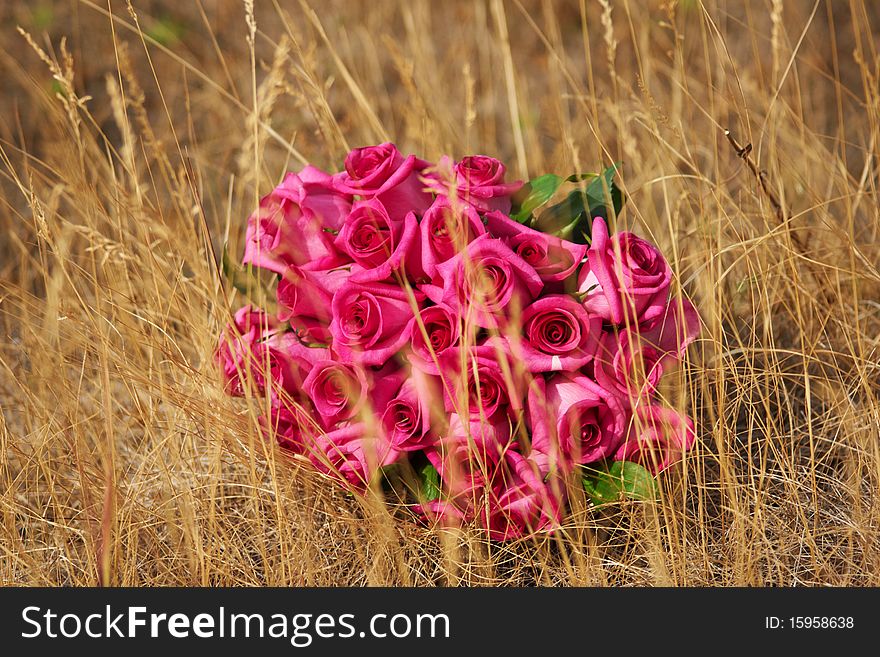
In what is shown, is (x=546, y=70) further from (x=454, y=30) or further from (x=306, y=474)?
(x=306, y=474)

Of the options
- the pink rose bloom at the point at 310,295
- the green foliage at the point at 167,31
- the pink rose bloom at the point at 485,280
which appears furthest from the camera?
the green foliage at the point at 167,31

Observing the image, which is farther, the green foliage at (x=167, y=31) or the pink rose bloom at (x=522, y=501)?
the green foliage at (x=167, y=31)

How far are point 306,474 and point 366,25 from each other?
2.42 m

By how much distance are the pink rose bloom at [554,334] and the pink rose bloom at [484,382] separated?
3 cm

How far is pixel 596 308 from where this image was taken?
1.13 meters

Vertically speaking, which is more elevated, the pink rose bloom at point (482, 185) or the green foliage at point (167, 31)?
the green foliage at point (167, 31)

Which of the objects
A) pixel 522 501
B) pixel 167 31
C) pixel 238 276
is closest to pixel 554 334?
pixel 522 501

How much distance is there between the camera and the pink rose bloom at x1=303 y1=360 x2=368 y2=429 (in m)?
1.13

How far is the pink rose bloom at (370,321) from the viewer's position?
1.11 meters

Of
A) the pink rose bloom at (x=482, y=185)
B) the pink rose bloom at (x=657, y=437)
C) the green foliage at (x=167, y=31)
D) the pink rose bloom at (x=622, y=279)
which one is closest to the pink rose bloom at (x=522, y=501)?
the pink rose bloom at (x=657, y=437)

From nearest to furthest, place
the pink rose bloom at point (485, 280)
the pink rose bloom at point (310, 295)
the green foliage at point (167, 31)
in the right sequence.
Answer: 1. the pink rose bloom at point (485, 280)
2. the pink rose bloom at point (310, 295)
3. the green foliage at point (167, 31)

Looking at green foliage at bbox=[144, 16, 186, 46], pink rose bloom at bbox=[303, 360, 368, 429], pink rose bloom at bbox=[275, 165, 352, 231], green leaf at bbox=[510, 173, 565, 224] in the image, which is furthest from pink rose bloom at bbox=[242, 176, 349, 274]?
green foliage at bbox=[144, 16, 186, 46]

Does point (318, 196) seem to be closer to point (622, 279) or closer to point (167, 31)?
point (622, 279)

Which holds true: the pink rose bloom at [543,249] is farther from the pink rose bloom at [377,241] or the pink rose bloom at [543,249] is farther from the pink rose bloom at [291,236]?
the pink rose bloom at [291,236]
